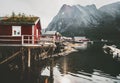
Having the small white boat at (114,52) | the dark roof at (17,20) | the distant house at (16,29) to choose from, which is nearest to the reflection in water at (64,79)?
the distant house at (16,29)

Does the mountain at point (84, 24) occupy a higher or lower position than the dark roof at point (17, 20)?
higher

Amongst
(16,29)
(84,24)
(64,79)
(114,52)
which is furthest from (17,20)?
(84,24)

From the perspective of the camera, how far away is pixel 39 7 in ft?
110

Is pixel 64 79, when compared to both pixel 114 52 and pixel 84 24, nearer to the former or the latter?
pixel 114 52

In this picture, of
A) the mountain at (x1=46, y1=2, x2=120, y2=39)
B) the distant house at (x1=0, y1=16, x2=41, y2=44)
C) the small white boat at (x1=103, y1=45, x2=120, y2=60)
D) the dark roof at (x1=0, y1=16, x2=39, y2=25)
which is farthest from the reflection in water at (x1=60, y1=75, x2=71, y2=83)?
the mountain at (x1=46, y1=2, x2=120, y2=39)

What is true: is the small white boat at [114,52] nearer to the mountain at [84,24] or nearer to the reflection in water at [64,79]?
the reflection in water at [64,79]

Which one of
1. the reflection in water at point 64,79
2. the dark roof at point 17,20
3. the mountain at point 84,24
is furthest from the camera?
the mountain at point 84,24

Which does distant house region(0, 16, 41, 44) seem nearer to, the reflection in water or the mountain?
the reflection in water

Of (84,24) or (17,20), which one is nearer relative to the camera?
(17,20)

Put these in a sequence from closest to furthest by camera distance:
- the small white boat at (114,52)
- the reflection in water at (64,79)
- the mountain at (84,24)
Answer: the reflection in water at (64,79) → the small white boat at (114,52) → the mountain at (84,24)

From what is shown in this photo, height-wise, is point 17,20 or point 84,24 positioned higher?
point 84,24

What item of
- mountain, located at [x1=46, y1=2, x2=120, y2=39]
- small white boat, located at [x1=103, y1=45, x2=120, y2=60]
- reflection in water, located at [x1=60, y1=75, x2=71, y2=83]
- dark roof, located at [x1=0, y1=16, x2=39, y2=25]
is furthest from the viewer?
mountain, located at [x1=46, y1=2, x2=120, y2=39]

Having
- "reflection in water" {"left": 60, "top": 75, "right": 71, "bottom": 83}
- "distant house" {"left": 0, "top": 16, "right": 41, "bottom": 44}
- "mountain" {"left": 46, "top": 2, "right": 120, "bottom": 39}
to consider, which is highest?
"mountain" {"left": 46, "top": 2, "right": 120, "bottom": 39}

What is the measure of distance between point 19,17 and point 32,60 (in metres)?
5.81
